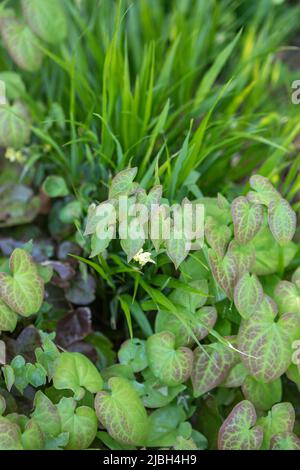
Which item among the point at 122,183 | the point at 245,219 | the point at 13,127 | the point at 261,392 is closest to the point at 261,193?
the point at 245,219

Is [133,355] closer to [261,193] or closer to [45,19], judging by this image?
[261,193]

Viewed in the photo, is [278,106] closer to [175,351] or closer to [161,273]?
[161,273]

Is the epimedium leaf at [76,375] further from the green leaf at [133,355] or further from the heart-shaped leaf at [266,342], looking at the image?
the heart-shaped leaf at [266,342]

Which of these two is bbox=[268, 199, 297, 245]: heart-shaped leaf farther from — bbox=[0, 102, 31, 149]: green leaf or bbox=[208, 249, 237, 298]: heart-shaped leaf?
bbox=[0, 102, 31, 149]: green leaf

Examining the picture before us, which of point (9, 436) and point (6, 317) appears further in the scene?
point (6, 317)

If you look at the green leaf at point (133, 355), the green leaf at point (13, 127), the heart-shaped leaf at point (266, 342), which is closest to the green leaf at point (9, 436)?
the green leaf at point (133, 355)
